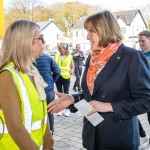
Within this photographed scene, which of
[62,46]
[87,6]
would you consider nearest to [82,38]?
[87,6]

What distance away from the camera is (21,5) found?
5966cm

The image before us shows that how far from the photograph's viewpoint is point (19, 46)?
1991 millimetres

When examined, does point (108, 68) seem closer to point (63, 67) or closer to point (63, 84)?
point (63, 84)

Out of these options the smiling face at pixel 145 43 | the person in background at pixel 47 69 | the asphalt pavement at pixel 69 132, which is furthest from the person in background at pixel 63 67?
the smiling face at pixel 145 43

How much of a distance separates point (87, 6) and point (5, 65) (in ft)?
268

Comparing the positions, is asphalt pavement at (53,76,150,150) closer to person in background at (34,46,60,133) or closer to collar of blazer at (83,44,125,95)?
person in background at (34,46,60,133)

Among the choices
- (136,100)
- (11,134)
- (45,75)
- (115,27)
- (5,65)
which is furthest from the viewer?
(45,75)

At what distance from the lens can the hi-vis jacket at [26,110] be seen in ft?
6.14

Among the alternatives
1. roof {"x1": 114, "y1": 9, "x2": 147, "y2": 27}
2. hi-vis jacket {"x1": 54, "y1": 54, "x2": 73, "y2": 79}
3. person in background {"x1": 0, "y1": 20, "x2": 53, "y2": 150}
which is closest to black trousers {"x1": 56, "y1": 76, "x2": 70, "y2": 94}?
hi-vis jacket {"x1": 54, "y1": 54, "x2": 73, "y2": 79}

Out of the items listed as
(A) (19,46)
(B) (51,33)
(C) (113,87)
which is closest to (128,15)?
(B) (51,33)

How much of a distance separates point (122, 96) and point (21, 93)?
2.77 feet

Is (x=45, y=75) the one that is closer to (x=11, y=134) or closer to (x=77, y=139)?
(x=77, y=139)

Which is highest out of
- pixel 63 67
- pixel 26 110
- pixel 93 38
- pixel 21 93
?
pixel 93 38

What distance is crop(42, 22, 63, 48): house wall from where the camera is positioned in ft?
196
